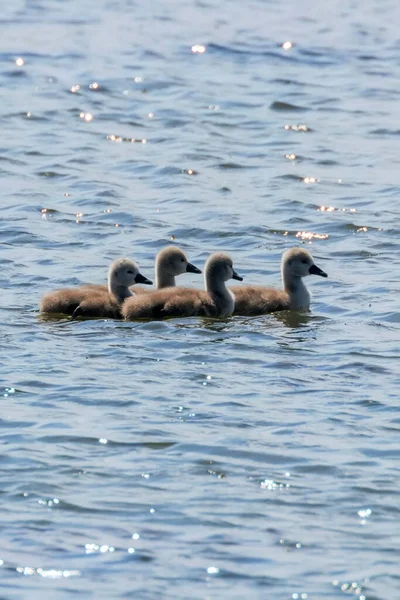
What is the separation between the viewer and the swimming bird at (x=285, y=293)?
11.8 m

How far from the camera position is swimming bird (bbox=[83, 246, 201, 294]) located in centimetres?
1198

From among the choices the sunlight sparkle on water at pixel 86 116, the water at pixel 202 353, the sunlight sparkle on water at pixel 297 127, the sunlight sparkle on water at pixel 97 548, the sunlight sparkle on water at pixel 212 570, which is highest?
the sunlight sparkle on water at pixel 86 116

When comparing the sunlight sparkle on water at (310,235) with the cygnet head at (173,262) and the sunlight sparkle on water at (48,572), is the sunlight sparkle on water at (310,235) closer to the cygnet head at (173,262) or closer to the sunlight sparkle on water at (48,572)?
the cygnet head at (173,262)

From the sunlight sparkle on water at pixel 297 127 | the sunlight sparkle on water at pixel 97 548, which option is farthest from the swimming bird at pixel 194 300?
the sunlight sparkle on water at pixel 297 127

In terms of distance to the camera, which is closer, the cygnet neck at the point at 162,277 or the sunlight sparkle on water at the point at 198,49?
the cygnet neck at the point at 162,277

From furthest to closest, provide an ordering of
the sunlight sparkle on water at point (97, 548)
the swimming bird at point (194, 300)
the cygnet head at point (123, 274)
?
the cygnet head at point (123, 274) < the swimming bird at point (194, 300) < the sunlight sparkle on water at point (97, 548)

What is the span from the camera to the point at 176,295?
11.5m

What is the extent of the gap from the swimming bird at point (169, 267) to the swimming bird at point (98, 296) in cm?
26

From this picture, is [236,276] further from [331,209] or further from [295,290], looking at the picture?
[331,209]

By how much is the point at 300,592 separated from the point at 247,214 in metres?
8.58

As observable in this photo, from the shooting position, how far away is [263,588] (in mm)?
6941

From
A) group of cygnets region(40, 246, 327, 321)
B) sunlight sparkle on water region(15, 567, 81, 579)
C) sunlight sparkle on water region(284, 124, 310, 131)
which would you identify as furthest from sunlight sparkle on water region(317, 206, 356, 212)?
sunlight sparkle on water region(15, 567, 81, 579)

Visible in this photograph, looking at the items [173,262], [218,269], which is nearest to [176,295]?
[218,269]

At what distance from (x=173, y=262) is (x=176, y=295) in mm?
589
